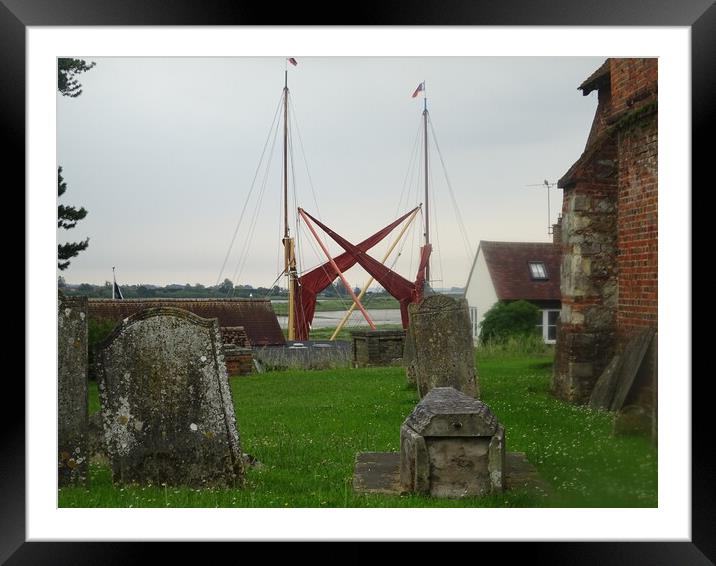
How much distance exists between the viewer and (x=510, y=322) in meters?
17.0

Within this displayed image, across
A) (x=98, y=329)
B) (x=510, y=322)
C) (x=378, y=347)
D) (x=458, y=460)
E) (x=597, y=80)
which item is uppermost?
(x=597, y=80)

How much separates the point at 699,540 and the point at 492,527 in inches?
58.0

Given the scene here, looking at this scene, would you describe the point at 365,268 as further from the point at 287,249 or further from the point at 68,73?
the point at 68,73

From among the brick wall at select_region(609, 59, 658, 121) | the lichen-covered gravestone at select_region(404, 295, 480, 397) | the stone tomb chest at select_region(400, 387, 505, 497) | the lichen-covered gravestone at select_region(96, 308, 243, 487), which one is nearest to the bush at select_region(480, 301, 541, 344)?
the lichen-covered gravestone at select_region(404, 295, 480, 397)

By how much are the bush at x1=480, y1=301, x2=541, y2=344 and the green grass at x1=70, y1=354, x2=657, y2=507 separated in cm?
424

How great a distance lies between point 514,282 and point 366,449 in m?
10.9

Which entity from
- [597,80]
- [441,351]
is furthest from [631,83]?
[441,351]

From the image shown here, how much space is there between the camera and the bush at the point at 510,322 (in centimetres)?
1689

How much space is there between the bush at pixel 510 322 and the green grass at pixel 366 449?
13.9ft

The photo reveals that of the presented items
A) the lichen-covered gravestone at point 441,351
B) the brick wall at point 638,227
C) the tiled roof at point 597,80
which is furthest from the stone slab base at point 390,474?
the tiled roof at point 597,80

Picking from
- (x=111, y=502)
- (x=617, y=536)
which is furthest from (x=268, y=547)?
(x=617, y=536)

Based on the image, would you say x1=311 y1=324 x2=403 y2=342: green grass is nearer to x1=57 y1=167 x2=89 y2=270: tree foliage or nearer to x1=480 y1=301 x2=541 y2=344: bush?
x1=480 y1=301 x2=541 y2=344: bush

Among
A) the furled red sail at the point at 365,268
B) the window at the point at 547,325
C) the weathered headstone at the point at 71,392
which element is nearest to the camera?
the weathered headstone at the point at 71,392

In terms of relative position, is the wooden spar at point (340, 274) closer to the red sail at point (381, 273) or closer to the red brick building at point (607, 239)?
the red sail at point (381, 273)
